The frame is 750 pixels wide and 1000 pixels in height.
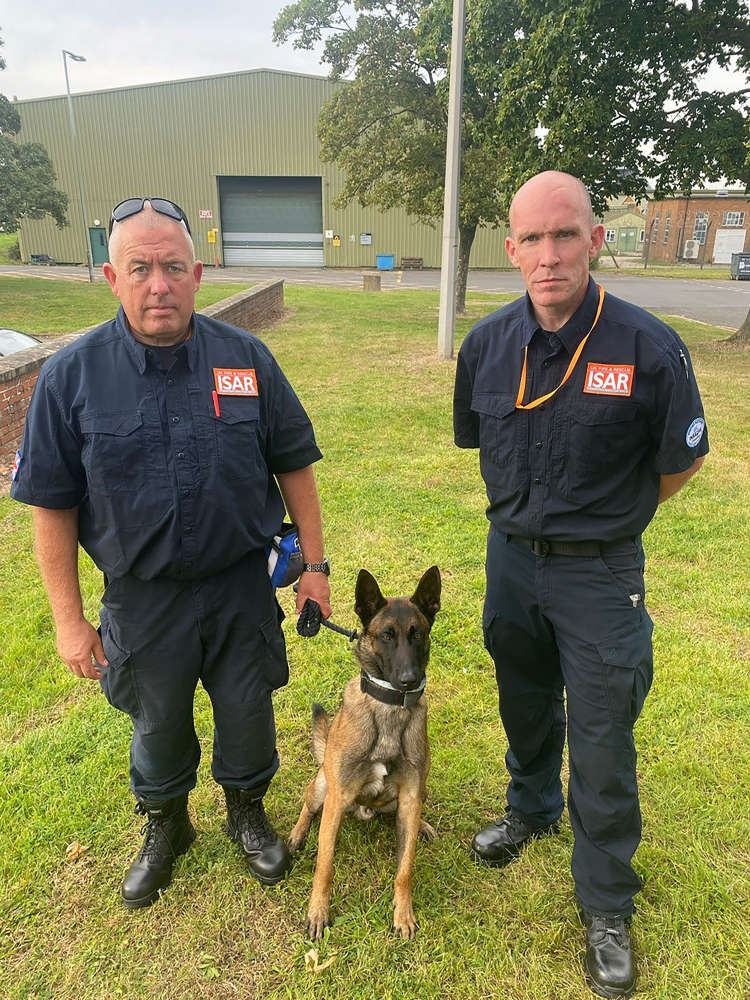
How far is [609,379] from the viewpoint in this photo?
1971 mm

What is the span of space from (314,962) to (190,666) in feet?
3.56

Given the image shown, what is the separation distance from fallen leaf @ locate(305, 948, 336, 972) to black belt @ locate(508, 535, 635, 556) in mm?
1540

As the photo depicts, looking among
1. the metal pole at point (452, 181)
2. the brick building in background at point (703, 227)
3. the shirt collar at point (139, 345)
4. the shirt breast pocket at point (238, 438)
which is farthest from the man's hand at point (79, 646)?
the brick building in background at point (703, 227)

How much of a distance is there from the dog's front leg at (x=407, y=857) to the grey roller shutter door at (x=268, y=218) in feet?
140

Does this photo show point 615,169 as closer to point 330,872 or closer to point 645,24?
point 645,24

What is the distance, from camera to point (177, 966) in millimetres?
2219

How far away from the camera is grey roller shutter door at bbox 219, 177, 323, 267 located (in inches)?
1583

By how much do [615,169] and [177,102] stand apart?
34500 millimetres

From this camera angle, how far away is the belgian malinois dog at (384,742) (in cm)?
236

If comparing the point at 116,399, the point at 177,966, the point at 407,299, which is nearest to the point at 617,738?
the point at 177,966

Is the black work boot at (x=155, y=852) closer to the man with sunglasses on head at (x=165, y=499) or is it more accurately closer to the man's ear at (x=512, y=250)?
the man with sunglasses on head at (x=165, y=499)

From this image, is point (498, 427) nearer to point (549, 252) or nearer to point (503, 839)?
point (549, 252)

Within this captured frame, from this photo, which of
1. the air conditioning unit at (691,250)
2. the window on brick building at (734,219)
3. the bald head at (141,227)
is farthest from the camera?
the air conditioning unit at (691,250)

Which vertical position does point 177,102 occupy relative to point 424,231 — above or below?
above
